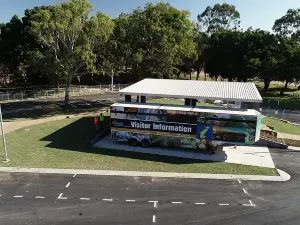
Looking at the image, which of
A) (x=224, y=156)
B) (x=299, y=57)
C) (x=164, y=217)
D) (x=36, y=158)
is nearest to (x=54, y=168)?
(x=36, y=158)

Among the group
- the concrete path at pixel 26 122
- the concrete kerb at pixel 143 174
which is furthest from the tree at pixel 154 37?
the concrete kerb at pixel 143 174

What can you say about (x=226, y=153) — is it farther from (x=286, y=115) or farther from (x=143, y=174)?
(x=286, y=115)

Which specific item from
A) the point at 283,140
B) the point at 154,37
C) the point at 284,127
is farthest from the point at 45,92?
the point at 283,140

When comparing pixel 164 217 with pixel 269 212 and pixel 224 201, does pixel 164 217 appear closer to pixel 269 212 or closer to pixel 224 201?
pixel 224 201

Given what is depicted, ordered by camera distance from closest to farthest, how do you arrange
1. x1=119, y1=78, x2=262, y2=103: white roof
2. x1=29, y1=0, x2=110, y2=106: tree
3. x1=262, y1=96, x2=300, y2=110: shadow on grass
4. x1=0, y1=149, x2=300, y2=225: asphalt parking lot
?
1. x1=0, y1=149, x2=300, y2=225: asphalt parking lot
2. x1=119, y1=78, x2=262, y2=103: white roof
3. x1=29, y1=0, x2=110, y2=106: tree
4. x1=262, y1=96, x2=300, y2=110: shadow on grass

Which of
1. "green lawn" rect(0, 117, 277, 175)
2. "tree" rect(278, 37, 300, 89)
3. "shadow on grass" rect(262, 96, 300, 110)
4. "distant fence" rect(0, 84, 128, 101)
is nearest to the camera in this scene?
"green lawn" rect(0, 117, 277, 175)

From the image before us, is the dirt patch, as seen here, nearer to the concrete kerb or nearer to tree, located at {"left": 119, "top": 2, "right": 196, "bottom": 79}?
the concrete kerb

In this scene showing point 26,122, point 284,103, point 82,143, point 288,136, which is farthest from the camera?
point 284,103

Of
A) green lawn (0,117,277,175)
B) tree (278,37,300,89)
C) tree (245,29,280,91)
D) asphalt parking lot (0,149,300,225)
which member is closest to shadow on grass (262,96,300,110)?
tree (278,37,300,89)
